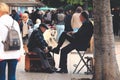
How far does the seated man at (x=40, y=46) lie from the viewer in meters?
12.8

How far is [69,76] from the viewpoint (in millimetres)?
12531

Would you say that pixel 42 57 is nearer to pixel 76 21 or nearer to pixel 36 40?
pixel 36 40

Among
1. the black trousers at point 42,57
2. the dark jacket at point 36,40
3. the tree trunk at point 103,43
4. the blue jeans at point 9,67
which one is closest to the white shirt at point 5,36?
the blue jeans at point 9,67

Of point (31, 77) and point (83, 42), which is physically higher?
point (83, 42)

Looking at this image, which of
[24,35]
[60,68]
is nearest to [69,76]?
[60,68]

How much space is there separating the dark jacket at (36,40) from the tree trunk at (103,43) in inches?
78.0

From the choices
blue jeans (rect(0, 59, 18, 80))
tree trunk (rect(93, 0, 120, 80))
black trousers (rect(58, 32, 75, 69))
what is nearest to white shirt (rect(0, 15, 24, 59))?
blue jeans (rect(0, 59, 18, 80))

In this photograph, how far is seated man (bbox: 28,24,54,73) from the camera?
1281cm

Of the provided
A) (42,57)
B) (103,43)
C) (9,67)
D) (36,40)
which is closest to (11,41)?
(9,67)

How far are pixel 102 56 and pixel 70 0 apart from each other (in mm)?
31615

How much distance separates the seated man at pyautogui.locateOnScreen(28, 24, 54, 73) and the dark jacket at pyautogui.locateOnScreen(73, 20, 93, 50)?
2.82 ft

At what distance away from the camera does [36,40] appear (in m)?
12.9

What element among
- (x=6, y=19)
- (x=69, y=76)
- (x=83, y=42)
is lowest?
(x=69, y=76)

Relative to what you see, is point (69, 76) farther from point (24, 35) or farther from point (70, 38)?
point (24, 35)
